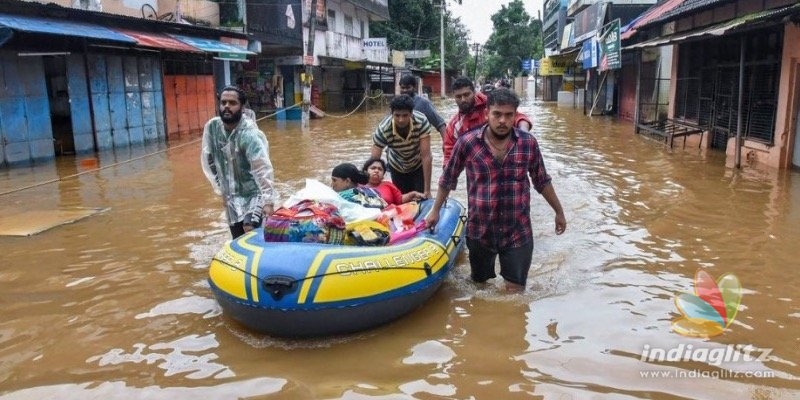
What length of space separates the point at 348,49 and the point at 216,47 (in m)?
14.9

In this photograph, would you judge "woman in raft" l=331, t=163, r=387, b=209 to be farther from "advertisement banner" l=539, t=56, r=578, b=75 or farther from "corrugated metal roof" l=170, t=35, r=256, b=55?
"advertisement banner" l=539, t=56, r=578, b=75

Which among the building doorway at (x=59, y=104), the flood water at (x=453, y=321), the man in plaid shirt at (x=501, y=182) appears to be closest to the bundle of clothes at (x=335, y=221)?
the man in plaid shirt at (x=501, y=182)

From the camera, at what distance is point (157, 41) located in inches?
607

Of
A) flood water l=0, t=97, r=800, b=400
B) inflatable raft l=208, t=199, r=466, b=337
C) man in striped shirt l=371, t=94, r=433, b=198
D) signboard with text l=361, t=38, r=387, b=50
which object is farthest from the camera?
signboard with text l=361, t=38, r=387, b=50

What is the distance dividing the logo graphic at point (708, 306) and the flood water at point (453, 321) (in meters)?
0.07

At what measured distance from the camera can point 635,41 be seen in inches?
786

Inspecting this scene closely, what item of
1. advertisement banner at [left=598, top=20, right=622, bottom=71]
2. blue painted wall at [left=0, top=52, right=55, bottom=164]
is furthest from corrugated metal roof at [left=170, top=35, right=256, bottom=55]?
advertisement banner at [left=598, top=20, right=622, bottom=71]

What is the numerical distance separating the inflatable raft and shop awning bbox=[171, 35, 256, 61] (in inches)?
568

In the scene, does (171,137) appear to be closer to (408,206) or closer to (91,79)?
(91,79)

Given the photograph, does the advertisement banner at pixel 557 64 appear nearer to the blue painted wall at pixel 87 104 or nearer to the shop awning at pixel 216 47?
the shop awning at pixel 216 47

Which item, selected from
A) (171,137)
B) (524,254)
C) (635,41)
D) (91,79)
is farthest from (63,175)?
(635,41)

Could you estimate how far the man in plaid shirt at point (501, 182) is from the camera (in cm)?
433

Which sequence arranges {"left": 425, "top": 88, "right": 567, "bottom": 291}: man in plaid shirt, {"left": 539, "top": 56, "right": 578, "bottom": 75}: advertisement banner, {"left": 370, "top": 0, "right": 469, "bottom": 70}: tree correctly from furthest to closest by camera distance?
{"left": 370, "top": 0, "right": 469, "bottom": 70}: tree → {"left": 539, "top": 56, "right": 578, "bottom": 75}: advertisement banner → {"left": 425, "top": 88, "right": 567, "bottom": 291}: man in plaid shirt

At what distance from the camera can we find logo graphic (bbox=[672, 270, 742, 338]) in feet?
14.4
